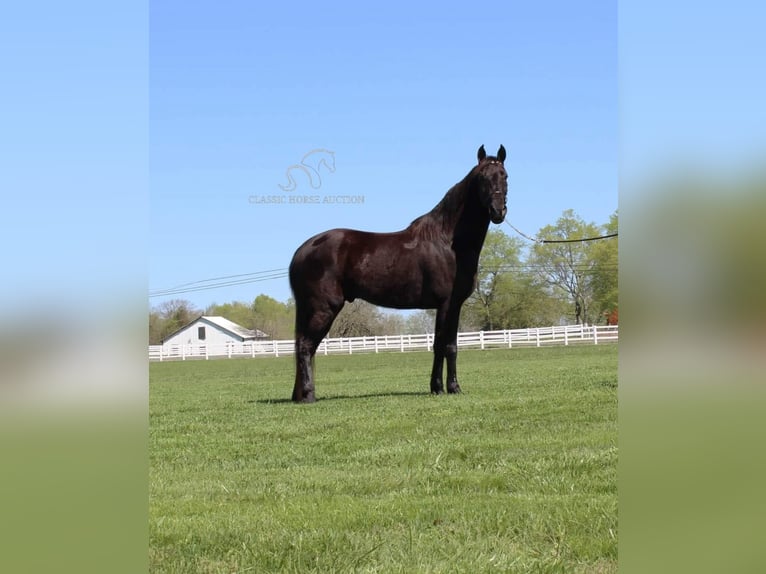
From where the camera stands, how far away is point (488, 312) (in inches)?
1225

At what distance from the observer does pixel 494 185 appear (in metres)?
9.42

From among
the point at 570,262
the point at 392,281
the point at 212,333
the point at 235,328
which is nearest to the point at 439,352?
the point at 392,281

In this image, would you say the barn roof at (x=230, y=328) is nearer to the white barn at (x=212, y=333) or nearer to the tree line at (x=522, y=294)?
the white barn at (x=212, y=333)

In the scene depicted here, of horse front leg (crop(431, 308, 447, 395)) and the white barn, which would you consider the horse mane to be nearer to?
horse front leg (crop(431, 308, 447, 395))

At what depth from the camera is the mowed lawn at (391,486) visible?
10.6 ft

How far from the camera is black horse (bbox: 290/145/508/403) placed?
9.98m

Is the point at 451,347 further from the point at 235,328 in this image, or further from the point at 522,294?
the point at 235,328

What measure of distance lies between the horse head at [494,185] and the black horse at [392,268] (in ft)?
0.88

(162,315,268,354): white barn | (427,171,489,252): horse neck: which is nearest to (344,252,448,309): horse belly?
(427,171,489,252): horse neck

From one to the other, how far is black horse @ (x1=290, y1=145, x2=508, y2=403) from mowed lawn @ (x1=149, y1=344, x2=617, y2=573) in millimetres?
→ 1089

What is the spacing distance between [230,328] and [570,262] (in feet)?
74.8
